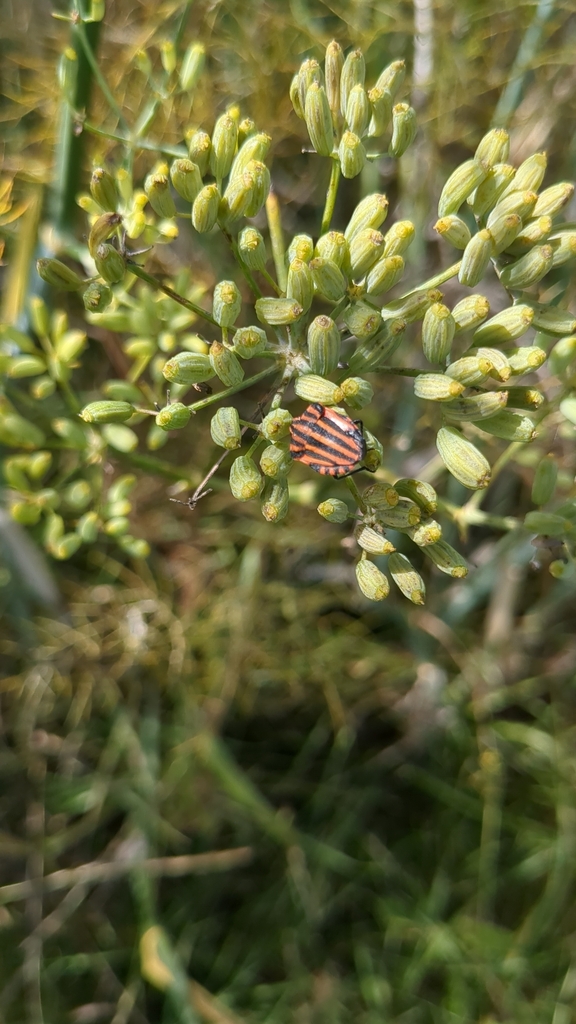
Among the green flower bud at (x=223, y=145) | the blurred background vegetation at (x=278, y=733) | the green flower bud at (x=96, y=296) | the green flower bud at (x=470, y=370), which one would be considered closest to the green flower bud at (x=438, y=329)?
the green flower bud at (x=470, y=370)

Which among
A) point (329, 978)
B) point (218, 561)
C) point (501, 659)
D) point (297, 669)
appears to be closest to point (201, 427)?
point (218, 561)

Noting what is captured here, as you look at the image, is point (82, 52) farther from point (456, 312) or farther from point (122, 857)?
point (122, 857)

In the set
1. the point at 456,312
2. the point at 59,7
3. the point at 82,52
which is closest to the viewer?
the point at 456,312

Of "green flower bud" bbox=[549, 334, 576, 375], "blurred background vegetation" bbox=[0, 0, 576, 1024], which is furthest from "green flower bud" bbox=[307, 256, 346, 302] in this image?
"blurred background vegetation" bbox=[0, 0, 576, 1024]

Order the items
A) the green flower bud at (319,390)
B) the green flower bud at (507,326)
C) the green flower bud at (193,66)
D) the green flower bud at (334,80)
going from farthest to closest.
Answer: the green flower bud at (193,66) → the green flower bud at (334,80) → the green flower bud at (507,326) → the green flower bud at (319,390)

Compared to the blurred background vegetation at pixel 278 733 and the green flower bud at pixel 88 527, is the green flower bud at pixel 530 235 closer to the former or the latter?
the green flower bud at pixel 88 527
